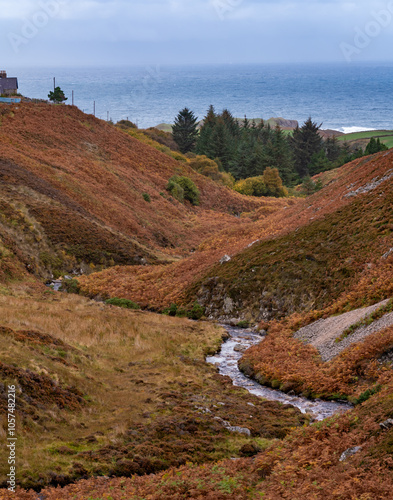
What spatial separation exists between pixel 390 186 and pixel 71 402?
838 inches

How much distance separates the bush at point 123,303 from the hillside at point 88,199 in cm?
759

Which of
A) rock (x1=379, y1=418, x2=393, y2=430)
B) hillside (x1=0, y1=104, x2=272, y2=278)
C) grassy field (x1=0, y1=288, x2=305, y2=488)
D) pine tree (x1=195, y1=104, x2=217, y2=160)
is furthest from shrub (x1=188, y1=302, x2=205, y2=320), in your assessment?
pine tree (x1=195, y1=104, x2=217, y2=160)

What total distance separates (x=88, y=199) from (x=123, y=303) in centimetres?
2102

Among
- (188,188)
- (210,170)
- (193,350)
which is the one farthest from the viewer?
(210,170)

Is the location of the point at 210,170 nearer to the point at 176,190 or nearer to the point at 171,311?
the point at 176,190

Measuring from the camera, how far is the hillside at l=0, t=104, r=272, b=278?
38156mm

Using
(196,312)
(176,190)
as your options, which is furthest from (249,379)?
(176,190)

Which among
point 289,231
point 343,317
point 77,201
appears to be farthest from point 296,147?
point 343,317

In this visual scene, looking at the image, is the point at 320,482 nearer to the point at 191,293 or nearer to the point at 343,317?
the point at 343,317

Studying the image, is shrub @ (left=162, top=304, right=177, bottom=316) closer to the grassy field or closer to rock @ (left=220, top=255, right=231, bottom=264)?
rock @ (left=220, top=255, right=231, bottom=264)

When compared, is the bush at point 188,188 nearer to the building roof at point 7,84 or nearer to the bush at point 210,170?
the bush at point 210,170

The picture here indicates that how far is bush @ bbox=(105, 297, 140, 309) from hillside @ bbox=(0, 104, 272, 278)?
759 centimetres

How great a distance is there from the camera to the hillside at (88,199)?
3816 centimetres

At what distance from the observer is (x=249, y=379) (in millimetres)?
19297
